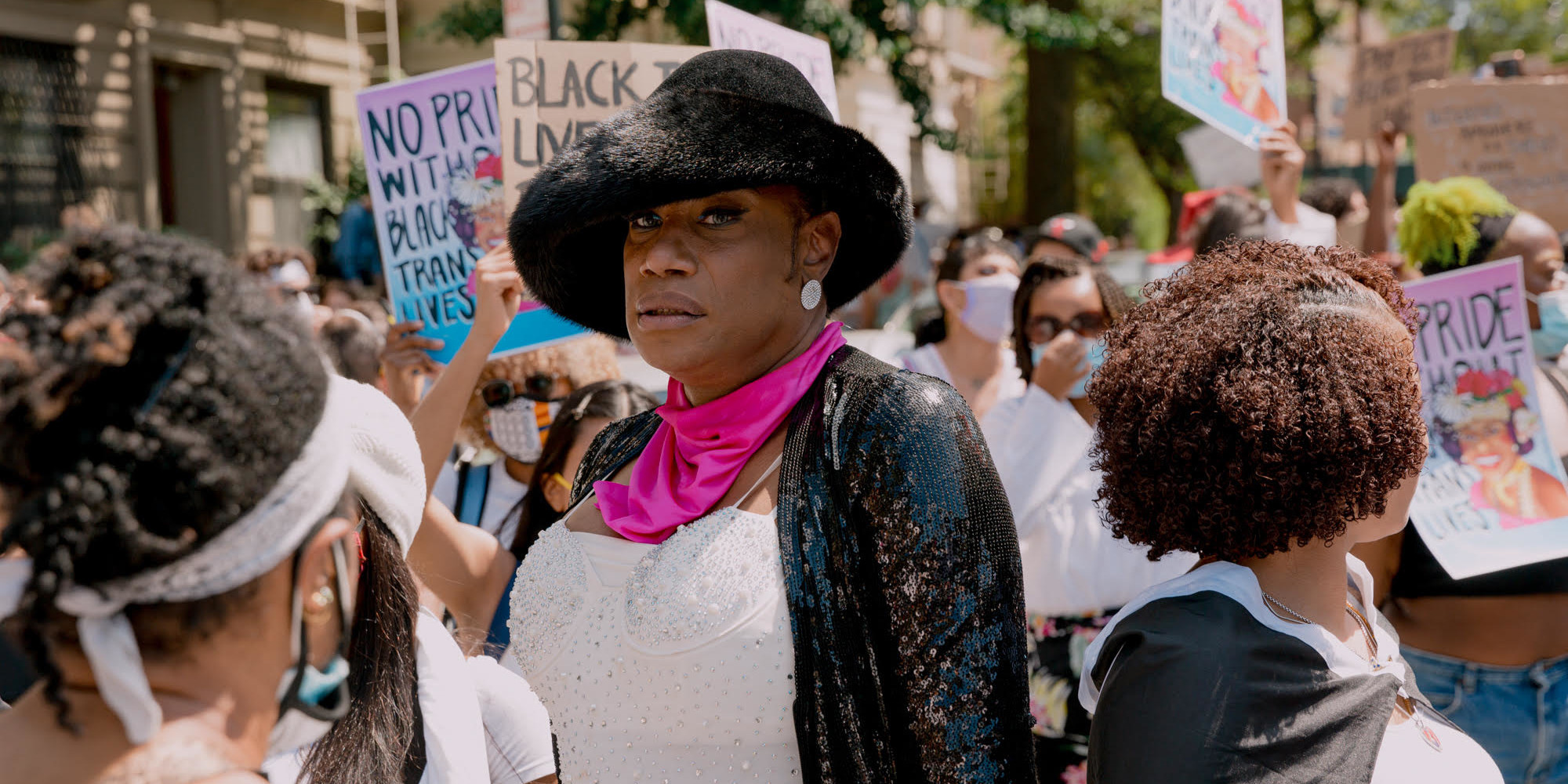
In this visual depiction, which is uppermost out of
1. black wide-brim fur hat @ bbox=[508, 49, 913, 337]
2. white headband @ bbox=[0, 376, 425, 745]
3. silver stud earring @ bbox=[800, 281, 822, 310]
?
black wide-brim fur hat @ bbox=[508, 49, 913, 337]

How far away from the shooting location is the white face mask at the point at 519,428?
382 centimetres

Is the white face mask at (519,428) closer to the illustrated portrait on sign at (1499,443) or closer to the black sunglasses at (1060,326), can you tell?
the black sunglasses at (1060,326)

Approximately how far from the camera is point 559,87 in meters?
3.74

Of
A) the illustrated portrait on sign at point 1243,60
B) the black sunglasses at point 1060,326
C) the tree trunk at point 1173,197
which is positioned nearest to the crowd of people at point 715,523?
the black sunglasses at point 1060,326

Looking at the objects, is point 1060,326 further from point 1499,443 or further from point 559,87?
point 559,87

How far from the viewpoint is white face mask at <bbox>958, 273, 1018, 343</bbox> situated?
521 centimetres

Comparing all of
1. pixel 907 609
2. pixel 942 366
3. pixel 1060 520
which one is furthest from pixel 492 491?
pixel 907 609

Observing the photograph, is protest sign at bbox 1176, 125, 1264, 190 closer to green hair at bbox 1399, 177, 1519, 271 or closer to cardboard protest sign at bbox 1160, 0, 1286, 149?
Result: cardboard protest sign at bbox 1160, 0, 1286, 149

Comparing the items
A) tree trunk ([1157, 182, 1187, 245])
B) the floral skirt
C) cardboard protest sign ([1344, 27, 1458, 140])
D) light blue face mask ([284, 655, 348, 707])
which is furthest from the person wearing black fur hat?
tree trunk ([1157, 182, 1187, 245])

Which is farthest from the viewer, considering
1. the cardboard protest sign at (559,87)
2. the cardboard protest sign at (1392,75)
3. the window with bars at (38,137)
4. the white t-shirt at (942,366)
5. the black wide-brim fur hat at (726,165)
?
the window with bars at (38,137)

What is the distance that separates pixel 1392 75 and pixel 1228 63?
12.6ft

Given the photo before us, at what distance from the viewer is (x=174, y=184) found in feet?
47.1

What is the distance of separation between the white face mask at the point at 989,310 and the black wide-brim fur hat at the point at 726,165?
9.46 feet

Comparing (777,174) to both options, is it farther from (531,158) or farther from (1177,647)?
(531,158)
